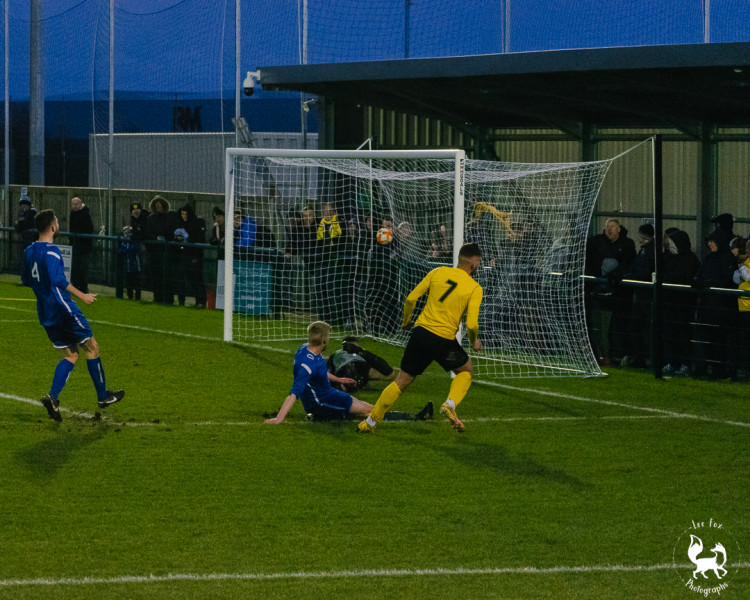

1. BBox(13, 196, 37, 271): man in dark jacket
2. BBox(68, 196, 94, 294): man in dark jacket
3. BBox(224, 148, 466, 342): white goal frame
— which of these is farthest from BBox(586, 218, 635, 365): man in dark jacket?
BBox(13, 196, 37, 271): man in dark jacket

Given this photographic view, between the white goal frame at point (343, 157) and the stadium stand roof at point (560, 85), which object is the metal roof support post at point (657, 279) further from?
the white goal frame at point (343, 157)

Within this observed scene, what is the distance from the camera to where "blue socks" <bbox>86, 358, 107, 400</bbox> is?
1094cm

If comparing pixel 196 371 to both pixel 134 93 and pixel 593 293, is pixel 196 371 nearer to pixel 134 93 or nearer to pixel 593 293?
pixel 593 293

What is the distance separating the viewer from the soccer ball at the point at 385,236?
1723 cm

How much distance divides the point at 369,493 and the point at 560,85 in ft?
33.5

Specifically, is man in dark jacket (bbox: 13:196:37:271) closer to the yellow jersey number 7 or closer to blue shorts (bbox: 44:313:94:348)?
blue shorts (bbox: 44:313:94:348)

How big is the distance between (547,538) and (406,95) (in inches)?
519

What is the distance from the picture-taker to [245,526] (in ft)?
24.6

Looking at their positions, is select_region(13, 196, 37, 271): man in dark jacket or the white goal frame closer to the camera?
the white goal frame

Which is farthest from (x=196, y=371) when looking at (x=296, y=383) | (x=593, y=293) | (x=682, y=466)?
(x=682, y=466)

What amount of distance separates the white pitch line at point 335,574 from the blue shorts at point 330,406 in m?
4.33

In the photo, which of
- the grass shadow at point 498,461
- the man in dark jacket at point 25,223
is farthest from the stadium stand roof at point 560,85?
the grass shadow at point 498,461

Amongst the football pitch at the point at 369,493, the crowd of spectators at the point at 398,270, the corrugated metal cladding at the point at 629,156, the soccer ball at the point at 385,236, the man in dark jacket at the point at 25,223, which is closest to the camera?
the football pitch at the point at 369,493

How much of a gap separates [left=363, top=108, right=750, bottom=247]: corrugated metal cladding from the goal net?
190cm
